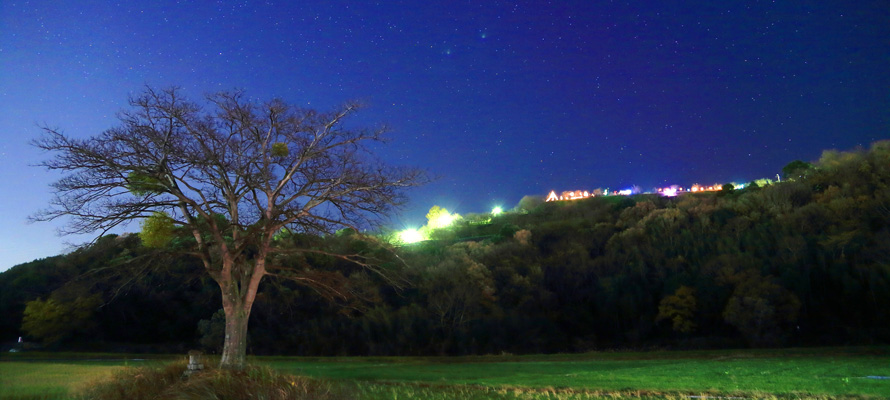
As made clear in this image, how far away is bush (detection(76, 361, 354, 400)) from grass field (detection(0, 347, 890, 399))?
73.6 inches

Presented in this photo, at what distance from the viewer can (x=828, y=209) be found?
133ft

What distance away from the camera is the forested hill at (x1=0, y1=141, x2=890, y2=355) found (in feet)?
103

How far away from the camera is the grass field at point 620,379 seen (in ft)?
37.6

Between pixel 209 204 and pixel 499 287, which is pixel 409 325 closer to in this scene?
pixel 499 287

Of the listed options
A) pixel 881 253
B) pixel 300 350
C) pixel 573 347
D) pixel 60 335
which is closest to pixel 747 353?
pixel 573 347

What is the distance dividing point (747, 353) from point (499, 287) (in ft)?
66.1

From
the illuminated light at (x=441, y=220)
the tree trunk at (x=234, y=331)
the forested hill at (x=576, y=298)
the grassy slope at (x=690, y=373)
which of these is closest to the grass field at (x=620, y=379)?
the grassy slope at (x=690, y=373)

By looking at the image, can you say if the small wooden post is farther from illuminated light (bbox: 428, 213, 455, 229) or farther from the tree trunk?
illuminated light (bbox: 428, 213, 455, 229)

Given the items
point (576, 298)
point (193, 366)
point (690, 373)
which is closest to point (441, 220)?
point (576, 298)

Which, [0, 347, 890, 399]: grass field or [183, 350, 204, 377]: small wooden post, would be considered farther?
[0, 347, 890, 399]: grass field

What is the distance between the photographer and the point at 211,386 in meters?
8.07

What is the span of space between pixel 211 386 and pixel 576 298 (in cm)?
3483

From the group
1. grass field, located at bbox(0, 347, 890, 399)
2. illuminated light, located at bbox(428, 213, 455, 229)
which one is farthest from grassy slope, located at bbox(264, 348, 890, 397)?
illuminated light, located at bbox(428, 213, 455, 229)

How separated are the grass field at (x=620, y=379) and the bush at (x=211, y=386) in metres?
1.87
